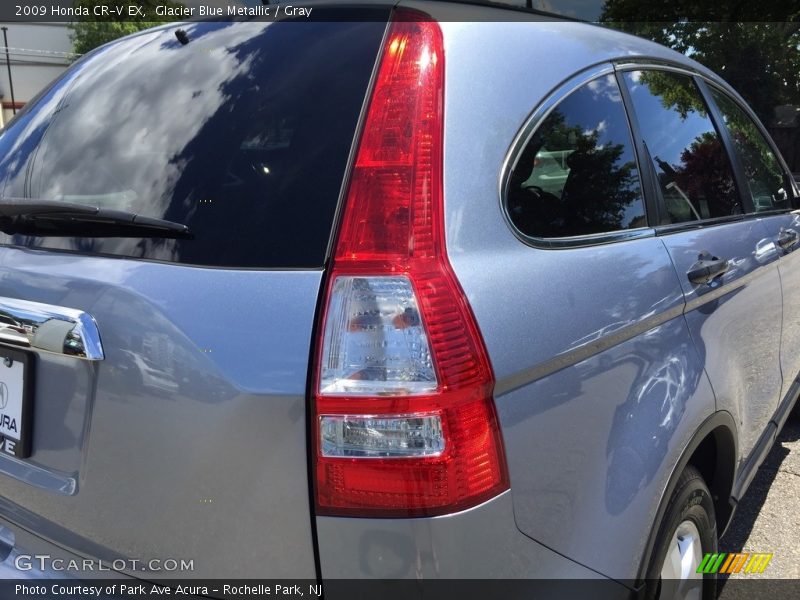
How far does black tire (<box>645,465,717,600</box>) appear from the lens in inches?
61.2

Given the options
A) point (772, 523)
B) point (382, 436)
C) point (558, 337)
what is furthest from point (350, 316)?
point (772, 523)

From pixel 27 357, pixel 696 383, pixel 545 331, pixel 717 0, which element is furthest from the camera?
pixel 717 0

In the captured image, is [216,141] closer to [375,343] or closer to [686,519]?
[375,343]

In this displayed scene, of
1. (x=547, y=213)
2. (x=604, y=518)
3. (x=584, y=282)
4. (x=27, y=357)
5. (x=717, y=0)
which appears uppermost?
(x=717, y=0)

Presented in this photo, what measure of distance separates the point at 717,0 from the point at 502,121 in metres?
15.8

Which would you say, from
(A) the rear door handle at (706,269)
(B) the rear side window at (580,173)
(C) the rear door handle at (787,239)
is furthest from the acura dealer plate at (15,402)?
(C) the rear door handle at (787,239)

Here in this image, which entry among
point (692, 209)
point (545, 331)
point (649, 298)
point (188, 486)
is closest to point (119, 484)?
point (188, 486)

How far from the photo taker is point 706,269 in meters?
1.84

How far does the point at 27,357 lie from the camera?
137 centimetres

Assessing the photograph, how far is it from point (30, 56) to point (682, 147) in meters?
51.1

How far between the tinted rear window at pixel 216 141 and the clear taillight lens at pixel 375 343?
110 millimetres

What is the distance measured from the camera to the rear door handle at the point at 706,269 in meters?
1.78

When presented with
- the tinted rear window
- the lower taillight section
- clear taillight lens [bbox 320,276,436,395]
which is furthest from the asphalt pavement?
the tinted rear window

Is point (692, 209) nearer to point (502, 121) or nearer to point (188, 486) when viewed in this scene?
point (502, 121)
